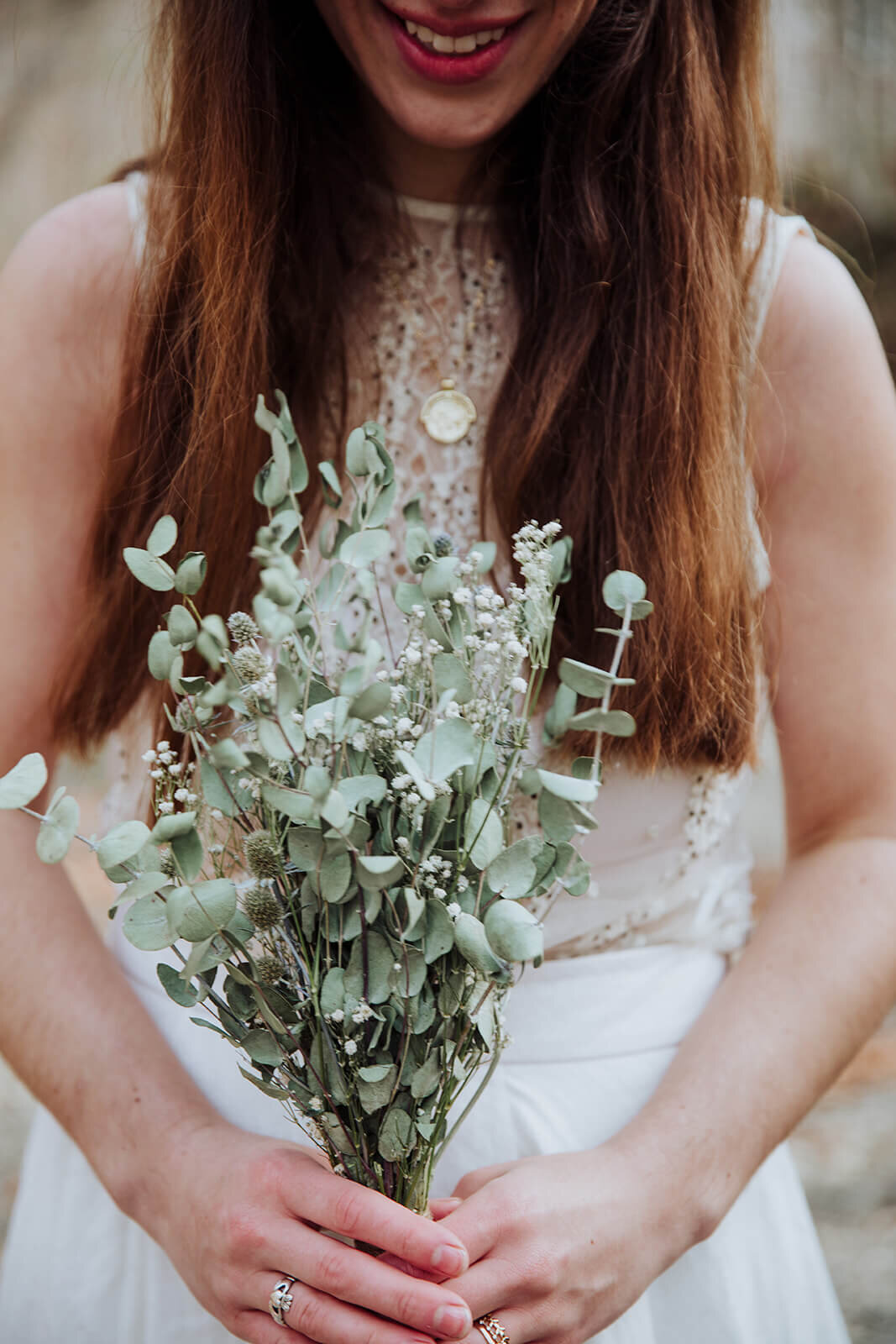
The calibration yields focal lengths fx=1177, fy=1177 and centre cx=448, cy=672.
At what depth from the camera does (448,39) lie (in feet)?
3.06

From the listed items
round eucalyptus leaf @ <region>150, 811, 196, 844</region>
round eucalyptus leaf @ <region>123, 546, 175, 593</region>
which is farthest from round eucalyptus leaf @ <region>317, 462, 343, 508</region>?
round eucalyptus leaf @ <region>150, 811, 196, 844</region>

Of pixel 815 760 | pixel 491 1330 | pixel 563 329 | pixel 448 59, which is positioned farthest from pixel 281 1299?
pixel 448 59

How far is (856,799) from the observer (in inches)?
45.4

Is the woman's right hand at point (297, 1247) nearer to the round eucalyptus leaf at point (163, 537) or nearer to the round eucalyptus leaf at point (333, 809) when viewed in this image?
the round eucalyptus leaf at point (333, 809)

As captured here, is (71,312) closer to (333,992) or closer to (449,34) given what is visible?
(449,34)

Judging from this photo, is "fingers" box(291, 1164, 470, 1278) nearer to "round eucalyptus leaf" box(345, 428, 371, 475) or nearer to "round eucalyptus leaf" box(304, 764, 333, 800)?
"round eucalyptus leaf" box(304, 764, 333, 800)

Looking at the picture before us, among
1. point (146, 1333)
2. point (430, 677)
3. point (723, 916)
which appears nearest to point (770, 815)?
point (723, 916)

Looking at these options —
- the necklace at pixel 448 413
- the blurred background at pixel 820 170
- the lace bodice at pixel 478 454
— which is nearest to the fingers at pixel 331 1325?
the lace bodice at pixel 478 454

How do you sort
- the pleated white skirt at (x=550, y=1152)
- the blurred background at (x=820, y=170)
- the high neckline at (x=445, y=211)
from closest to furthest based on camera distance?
the pleated white skirt at (x=550, y=1152) < the high neckline at (x=445, y=211) < the blurred background at (x=820, y=170)

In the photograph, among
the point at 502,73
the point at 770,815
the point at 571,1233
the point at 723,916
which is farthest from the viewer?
the point at 770,815

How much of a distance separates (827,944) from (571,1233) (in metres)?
0.40

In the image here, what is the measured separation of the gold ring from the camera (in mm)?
783

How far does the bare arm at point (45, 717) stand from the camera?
98 centimetres

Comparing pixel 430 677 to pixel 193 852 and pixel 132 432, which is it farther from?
pixel 132 432
